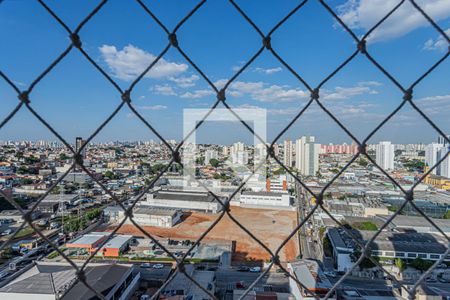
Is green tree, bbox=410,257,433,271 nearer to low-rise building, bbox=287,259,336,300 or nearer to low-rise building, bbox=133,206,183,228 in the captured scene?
low-rise building, bbox=287,259,336,300

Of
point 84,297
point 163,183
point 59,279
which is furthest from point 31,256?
point 163,183

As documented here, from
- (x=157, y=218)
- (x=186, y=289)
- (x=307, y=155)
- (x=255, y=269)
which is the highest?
(x=307, y=155)

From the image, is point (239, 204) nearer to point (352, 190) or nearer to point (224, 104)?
point (352, 190)

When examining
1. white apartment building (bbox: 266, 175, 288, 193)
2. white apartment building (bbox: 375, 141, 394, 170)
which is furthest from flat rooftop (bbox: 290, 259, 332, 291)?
white apartment building (bbox: 375, 141, 394, 170)

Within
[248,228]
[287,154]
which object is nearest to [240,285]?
[248,228]

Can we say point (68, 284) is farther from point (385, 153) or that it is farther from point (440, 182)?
point (440, 182)
